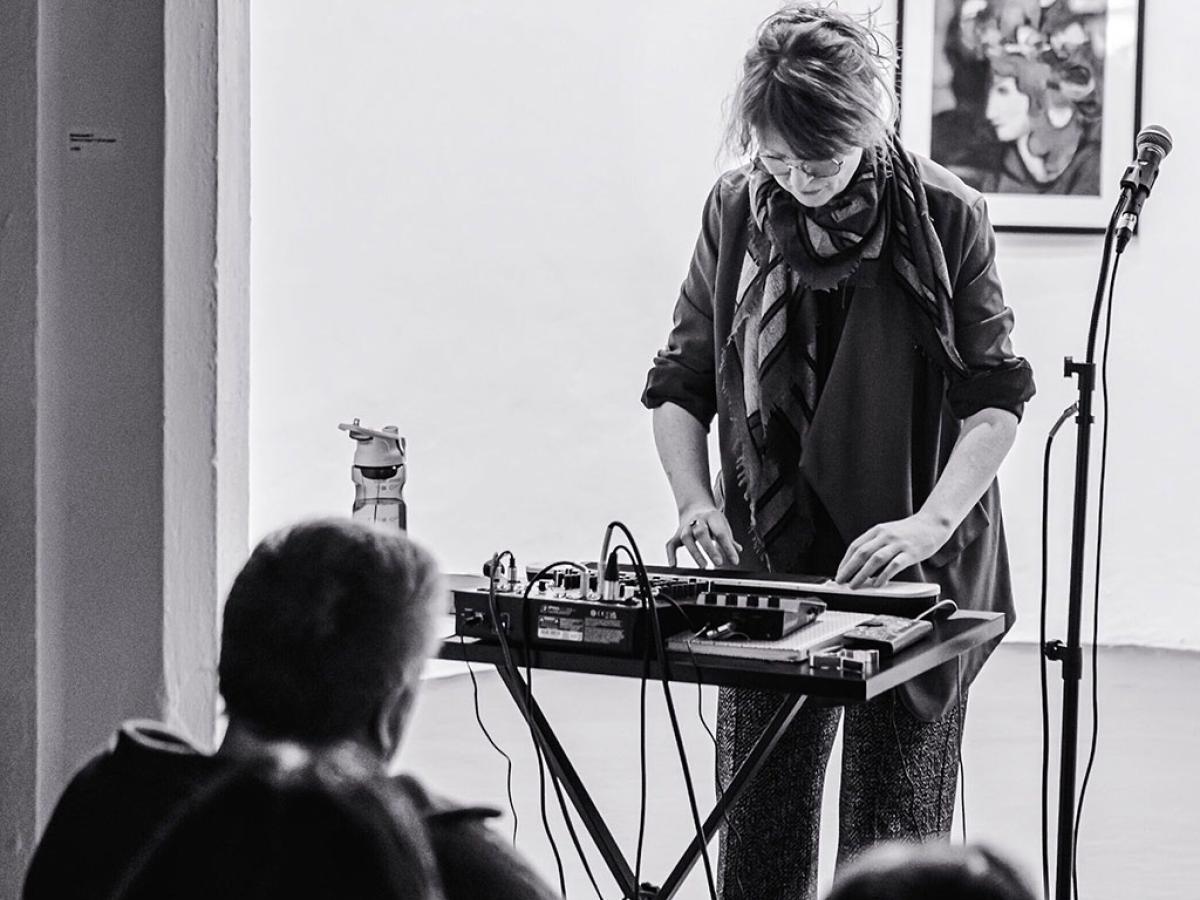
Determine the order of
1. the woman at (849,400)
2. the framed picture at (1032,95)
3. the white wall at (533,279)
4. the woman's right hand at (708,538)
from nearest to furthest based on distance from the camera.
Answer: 1. the woman at (849,400)
2. the woman's right hand at (708,538)
3. the white wall at (533,279)
4. the framed picture at (1032,95)

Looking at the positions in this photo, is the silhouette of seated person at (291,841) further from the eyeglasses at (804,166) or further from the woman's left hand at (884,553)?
the eyeglasses at (804,166)

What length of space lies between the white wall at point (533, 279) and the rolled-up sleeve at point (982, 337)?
315 cm

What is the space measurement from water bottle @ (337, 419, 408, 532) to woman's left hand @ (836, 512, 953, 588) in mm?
902

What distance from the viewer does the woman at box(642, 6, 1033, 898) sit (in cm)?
198

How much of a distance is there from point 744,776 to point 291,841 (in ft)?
3.19

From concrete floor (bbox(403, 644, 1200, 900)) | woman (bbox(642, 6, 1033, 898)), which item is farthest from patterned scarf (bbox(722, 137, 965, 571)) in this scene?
concrete floor (bbox(403, 644, 1200, 900))

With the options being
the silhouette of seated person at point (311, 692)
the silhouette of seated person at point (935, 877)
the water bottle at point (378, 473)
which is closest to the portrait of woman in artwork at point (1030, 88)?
the water bottle at point (378, 473)

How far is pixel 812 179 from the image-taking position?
6.68 ft

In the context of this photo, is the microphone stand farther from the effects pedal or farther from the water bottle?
the water bottle

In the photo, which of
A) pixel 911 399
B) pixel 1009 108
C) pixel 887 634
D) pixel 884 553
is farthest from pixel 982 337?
pixel 1009 108

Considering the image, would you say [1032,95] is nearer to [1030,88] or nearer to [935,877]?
[1030,88]

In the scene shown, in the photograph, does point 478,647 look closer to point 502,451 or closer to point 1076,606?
point 1076,606

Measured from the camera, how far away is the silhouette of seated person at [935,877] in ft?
2.07

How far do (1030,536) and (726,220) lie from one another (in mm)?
3820
